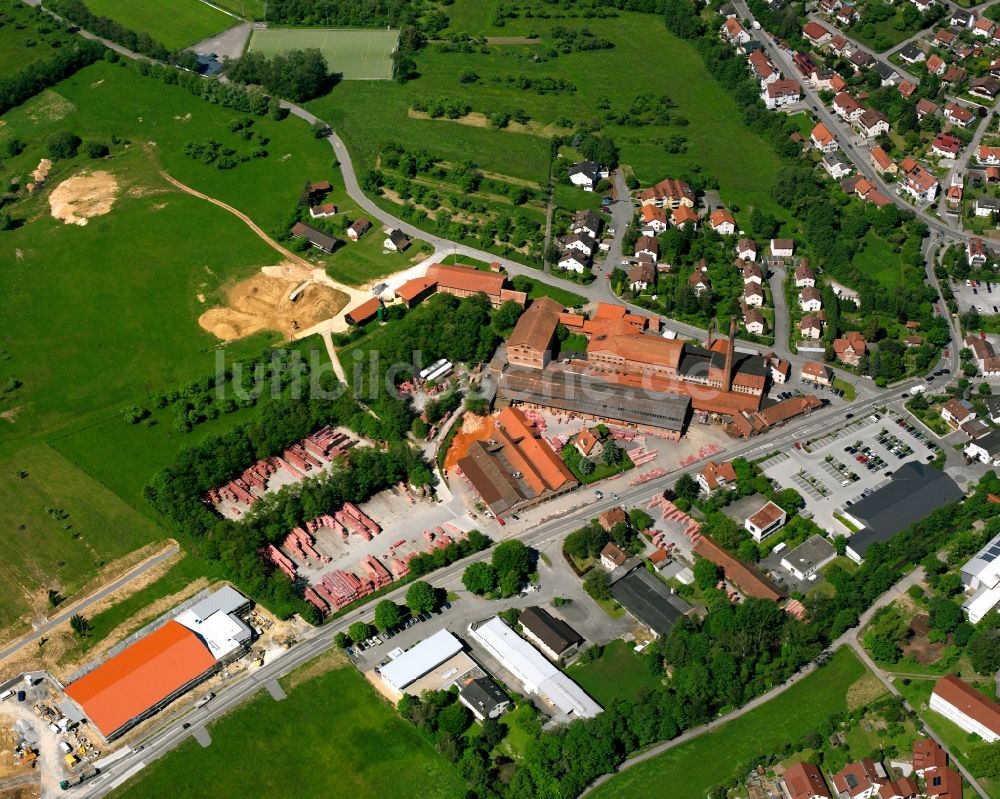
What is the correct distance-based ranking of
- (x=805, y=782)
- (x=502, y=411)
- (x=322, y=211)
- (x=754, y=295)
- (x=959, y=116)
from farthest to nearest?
(x=959, y=116) → (x=322, y=211) → (x=754, y=295) → (x=502, y=411) → (x=805, y=782)

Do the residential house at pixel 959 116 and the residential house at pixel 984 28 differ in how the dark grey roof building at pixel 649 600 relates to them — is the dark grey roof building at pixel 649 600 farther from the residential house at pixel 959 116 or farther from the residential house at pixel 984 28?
the residential house at pixel 984 28

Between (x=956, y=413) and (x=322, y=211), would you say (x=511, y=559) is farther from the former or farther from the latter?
(x=322, y=211)

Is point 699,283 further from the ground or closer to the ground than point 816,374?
further from the ground

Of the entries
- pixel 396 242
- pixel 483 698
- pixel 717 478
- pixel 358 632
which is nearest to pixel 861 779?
pixel 483 698

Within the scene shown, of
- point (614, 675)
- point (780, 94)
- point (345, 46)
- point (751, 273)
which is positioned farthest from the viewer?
point (345, 46)

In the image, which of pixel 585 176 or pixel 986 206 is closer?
pixel 986 206

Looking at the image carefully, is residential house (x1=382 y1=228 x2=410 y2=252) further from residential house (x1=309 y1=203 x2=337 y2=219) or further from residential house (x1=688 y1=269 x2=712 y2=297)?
residential house (x1=688 y1=269 x2=712 y2=297)

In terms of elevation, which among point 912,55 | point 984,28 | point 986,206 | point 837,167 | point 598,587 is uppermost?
point 984,28
